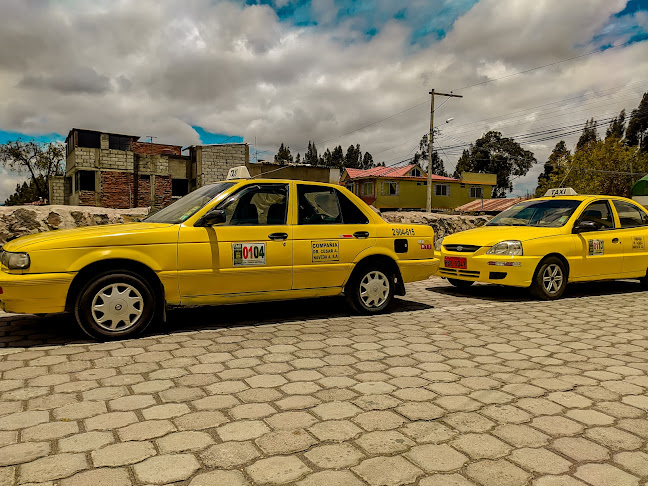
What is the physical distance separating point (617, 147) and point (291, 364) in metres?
43.1

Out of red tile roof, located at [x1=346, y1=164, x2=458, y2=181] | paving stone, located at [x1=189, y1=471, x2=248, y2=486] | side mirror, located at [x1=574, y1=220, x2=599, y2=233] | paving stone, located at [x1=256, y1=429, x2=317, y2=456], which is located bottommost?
paving stone, located at [x1=189, y1=471, x2=248, y2=486]

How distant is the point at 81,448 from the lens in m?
2.56

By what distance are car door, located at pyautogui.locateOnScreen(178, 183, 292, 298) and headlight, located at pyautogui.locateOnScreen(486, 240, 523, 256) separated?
11.0 feet

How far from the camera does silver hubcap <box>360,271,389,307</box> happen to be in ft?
19.7

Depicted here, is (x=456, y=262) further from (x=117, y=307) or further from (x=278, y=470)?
(x=278, y=470)

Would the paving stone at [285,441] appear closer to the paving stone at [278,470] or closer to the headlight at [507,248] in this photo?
the paving stone at [278,470]

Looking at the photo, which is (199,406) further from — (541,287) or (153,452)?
(541,287)

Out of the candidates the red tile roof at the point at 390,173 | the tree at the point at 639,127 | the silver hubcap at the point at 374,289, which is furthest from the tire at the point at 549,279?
the tree at the point at 639,127

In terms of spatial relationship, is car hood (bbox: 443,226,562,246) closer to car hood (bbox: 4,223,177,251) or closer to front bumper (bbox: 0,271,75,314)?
car hood (bbox: 4,223,177,251)

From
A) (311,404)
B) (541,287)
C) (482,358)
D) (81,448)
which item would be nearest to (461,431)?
(311,404)

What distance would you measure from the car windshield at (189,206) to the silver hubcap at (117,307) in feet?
2.91

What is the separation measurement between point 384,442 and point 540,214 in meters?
6.46

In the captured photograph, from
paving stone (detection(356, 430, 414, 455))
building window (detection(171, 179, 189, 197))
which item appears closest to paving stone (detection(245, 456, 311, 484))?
paving stone (detection(356, 430, 414, 455))

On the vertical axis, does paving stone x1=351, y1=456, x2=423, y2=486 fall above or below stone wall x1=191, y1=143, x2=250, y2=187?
below
